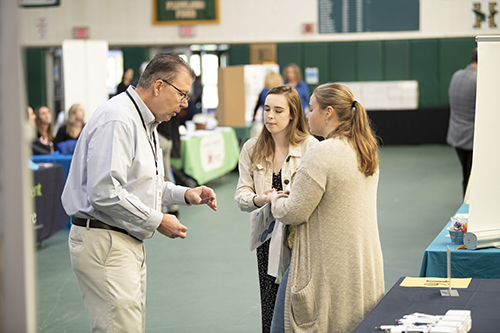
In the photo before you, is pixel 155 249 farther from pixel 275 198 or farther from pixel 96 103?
pixel 275 198

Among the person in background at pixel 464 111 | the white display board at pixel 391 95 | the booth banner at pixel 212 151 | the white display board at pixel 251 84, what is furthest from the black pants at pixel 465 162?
the white display board at pixel 391 95

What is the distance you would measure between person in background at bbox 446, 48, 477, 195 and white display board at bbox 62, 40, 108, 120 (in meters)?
4.24

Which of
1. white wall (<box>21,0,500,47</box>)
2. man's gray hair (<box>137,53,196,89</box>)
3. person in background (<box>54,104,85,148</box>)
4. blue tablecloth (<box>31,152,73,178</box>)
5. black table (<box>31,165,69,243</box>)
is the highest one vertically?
white wall (<box>21,0,500,47</box>)

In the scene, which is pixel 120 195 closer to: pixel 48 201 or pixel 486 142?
pixel 486 142

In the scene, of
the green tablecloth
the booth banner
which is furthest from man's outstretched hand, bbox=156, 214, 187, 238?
the booth banner

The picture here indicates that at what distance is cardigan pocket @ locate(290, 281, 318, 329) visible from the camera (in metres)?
2.12

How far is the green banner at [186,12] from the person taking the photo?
14.3m

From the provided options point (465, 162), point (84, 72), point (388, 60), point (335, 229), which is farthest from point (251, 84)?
point (335, 229)

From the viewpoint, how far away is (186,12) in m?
14.3

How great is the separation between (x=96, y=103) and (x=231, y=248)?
310 cm

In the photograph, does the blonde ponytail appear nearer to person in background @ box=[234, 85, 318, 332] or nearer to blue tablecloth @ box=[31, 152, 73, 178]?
person in background @ box=[234, 85, 318, 332]

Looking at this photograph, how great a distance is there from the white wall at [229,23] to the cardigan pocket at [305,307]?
12.6 metres

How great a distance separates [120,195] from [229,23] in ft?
42.2

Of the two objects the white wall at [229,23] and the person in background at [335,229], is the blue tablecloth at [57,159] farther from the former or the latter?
the white wall at [229,23]
